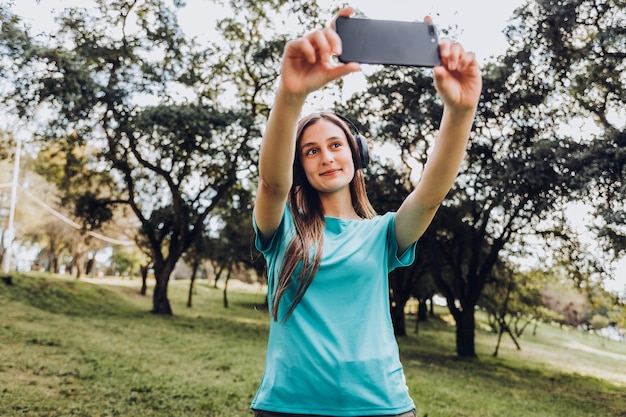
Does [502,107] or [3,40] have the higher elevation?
[502,107]

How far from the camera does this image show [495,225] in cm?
1706

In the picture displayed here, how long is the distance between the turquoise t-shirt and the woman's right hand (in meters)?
0.53

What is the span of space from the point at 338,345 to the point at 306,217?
1.40ft

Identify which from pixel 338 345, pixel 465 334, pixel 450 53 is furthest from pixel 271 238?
pixel 465 334

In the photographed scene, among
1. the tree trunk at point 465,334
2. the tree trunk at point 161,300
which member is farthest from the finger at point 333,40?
the tree trunk at point 161,300

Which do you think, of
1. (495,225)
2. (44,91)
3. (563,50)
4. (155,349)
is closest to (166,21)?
(44,91)

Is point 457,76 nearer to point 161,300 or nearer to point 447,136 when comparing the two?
point 447,136

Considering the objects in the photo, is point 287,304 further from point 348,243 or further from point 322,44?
point 322,44

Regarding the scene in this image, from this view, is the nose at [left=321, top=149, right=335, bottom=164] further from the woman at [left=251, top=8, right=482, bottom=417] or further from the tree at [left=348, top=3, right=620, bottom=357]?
the tree at [left=348, top=3, right=620, bottom=357]

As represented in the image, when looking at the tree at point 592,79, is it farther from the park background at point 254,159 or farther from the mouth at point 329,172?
the mouth at point 329,172

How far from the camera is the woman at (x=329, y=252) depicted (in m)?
1.21

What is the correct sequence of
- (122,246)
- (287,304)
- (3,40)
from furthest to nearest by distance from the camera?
(122,246) < (3,40) < (287,304)

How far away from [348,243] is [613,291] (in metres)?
15.4

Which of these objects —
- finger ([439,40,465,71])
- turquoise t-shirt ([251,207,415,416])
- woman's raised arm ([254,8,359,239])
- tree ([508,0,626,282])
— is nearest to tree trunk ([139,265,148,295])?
tree ([508,0,626,282])
